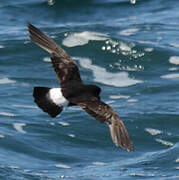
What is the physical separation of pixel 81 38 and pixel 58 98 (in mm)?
6830

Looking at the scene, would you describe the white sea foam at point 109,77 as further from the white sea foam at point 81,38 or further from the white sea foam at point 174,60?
the white sea foam at point 174,60

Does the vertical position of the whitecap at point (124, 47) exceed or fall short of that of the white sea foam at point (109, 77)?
it exceeds it

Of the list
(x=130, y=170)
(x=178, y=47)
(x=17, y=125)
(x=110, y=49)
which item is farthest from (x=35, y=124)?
(x=178, y=47)

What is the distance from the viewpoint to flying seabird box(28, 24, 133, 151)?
6707 millimetres

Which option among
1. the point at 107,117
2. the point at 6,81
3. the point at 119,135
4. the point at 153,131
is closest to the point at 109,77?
the point at 6,81

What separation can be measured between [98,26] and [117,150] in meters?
5.59

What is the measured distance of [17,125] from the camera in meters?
10.4

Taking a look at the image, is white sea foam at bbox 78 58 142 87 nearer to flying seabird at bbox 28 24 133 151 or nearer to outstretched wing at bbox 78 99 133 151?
flying seabird at bbox 28 24 133 151

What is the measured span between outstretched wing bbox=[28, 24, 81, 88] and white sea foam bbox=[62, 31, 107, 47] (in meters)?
5.34

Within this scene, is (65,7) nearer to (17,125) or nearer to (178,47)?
(178,47)

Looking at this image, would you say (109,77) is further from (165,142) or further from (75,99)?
(75,99)

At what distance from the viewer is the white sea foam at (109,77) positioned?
12.1m

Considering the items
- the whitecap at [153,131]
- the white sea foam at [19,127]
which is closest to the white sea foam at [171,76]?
the whitecap at [153,131]

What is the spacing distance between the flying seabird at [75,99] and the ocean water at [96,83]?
5.10 feet
